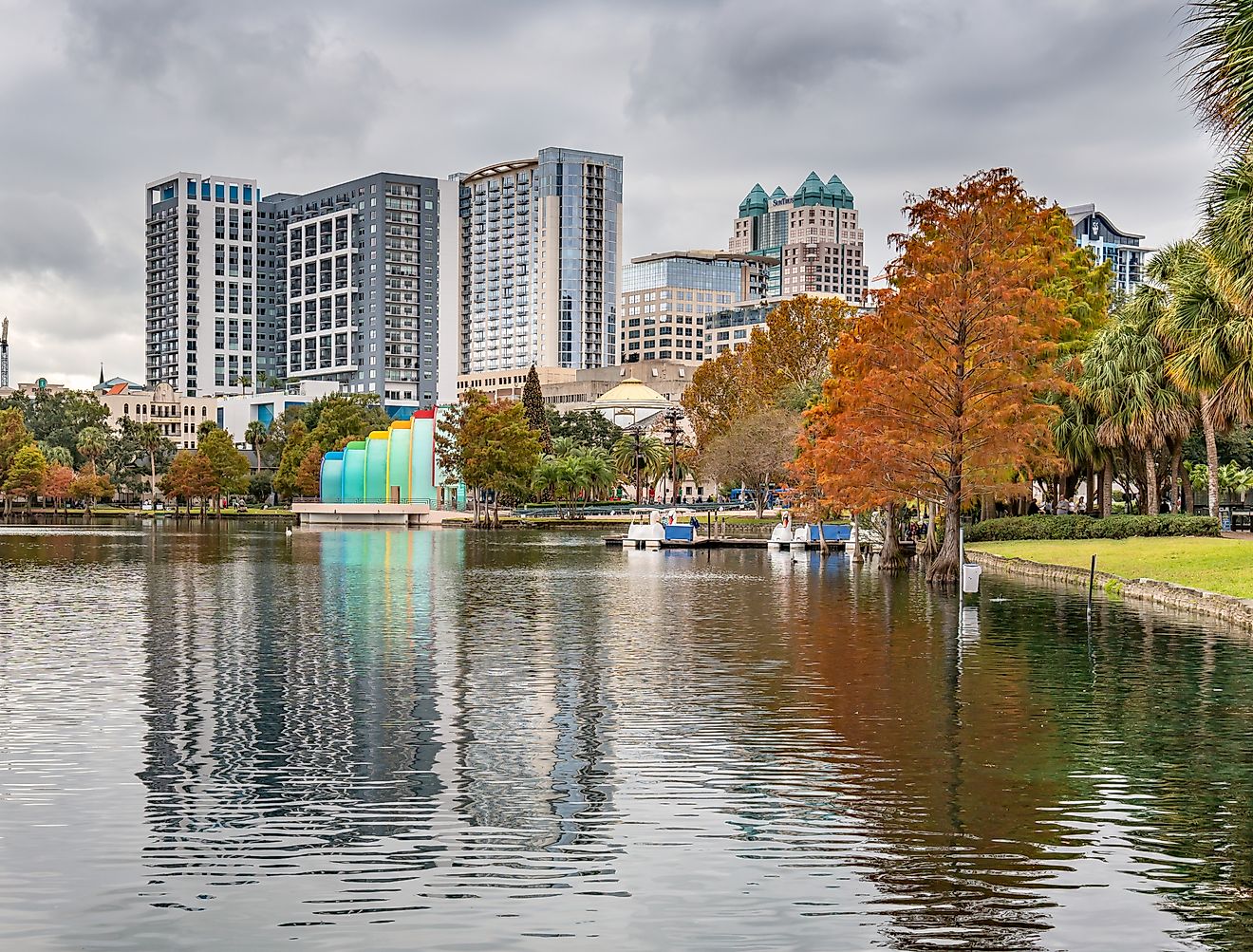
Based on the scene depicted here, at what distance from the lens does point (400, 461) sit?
115625 millimetres

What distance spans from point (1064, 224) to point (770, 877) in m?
52.0

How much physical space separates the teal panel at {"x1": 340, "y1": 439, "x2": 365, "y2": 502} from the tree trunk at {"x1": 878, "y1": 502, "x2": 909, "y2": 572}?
236 feet

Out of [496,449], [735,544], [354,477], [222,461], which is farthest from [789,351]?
[222,461]

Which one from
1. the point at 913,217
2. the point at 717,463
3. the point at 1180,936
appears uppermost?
the point at 913,217

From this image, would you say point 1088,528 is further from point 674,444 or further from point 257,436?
point 257,436

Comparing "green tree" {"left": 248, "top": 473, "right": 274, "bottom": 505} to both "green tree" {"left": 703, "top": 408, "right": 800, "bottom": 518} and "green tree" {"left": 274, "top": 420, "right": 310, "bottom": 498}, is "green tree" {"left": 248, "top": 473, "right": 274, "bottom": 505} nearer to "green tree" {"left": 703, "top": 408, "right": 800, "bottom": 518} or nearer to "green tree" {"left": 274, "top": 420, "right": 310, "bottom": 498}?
"green tree" {"left": 274, "top": 420, "right": 310, "bottom": 498}

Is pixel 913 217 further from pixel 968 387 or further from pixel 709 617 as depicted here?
pixel 709 617

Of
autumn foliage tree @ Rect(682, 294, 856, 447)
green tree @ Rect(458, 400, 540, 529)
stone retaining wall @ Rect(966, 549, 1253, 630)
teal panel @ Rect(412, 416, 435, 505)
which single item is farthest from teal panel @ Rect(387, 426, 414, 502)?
stone retaining wall @ Rect(966, 549, 1253, 630)

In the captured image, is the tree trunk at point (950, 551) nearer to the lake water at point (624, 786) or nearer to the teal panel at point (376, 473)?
the lake water at point (624, 786)

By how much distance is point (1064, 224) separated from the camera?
57188mm

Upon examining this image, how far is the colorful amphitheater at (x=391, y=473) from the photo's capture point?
378 feet

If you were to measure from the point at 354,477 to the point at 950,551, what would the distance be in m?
82.7

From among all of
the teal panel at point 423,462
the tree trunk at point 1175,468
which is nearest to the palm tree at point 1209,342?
the tree trunk at point 1175,468

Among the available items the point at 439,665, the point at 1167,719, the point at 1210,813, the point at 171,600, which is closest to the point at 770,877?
the point at 1210,813
